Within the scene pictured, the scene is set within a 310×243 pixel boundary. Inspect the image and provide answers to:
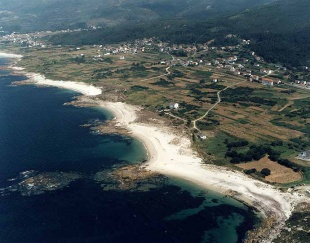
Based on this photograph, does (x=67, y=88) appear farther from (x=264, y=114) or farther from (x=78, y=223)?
(x=78, y=223)

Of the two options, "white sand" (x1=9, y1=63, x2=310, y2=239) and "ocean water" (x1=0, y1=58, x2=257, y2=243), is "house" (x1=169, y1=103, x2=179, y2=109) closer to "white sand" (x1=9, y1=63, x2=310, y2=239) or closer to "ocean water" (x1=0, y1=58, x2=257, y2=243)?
"white sand" (x1=9, y1=63, x2=310, y2=239)

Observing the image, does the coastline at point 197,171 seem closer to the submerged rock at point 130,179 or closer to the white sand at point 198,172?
the white sand at point 198,172

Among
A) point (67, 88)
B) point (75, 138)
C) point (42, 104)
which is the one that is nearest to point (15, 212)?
point (75, 138)

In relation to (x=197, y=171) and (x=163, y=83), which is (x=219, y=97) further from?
(x=197, y=171)

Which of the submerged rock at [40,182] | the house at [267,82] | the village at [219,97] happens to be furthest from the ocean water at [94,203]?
the house at [267,82]

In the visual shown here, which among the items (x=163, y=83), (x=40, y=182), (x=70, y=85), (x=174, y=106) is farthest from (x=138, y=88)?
(x=40, y=182)
